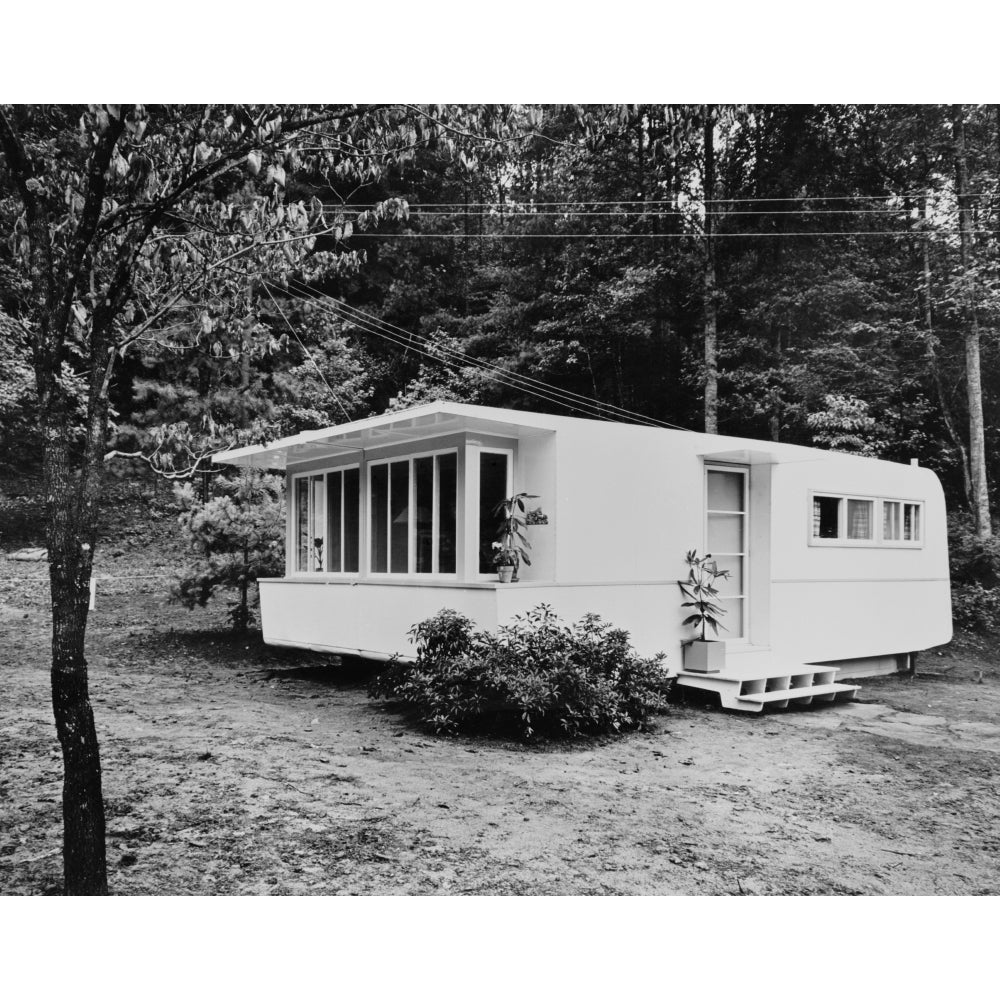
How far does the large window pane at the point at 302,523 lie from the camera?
7953mm

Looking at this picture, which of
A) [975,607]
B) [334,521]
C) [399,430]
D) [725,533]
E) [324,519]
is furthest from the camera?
[324,519]


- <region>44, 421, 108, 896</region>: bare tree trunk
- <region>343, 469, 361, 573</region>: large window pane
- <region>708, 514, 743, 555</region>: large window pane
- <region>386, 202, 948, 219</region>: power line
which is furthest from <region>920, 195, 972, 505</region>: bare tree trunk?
<region>44, 421, 108, 896</region>: bare tree trunk

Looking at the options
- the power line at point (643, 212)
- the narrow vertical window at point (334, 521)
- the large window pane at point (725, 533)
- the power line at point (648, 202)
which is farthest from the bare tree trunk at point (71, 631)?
the large window pane at point (725, 533)

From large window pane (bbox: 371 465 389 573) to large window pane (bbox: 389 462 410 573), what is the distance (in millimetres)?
70

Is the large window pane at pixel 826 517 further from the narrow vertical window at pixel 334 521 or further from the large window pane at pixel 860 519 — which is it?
the narrow vertical window at pixel 334 521

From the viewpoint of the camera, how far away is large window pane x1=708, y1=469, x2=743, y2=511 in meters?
6.84

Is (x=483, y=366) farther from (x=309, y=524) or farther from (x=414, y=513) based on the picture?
(x=414, y=513)

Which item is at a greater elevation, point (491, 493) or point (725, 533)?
point (491, 493)

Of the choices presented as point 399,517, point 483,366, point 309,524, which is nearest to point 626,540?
point 399,517

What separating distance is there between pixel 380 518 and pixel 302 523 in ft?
4.77

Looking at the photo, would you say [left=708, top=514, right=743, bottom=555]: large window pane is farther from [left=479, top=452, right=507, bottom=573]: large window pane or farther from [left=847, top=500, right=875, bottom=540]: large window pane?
[left=479, top=452, right=507, bottom=573]: large window pane

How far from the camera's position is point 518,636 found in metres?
5.34

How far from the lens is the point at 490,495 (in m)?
6.06

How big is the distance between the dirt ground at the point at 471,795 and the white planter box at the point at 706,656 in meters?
0.52
